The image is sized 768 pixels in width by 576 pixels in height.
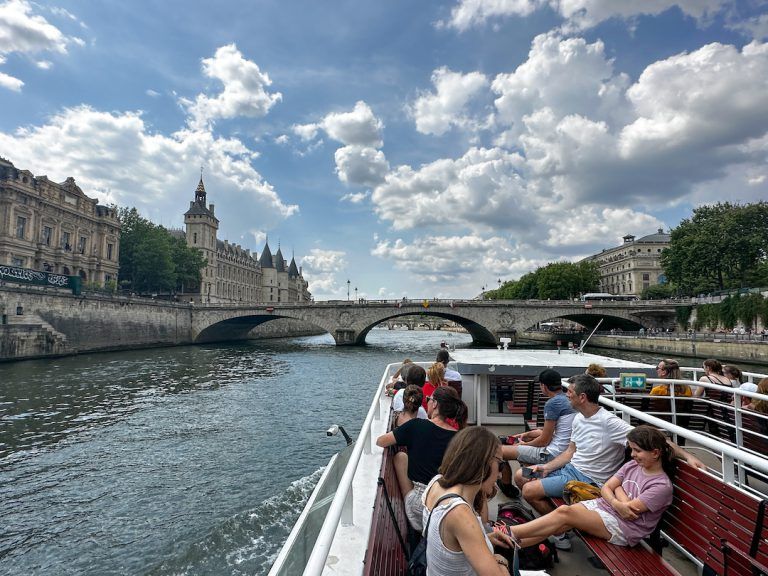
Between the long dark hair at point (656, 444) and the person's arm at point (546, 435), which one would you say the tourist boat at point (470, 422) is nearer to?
the long dark hair at point (656, 444)

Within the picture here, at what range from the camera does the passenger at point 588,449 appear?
3.54 metres

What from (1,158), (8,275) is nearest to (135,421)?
(8,275)

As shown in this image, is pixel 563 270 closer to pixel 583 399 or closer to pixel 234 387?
pixel 234 387

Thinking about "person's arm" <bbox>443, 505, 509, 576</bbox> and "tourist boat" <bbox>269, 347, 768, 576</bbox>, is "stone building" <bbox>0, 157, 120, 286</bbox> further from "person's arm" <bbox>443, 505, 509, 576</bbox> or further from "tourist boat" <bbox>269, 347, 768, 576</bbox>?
"person's arm" <bbox>443, 505, 509, 576</bbox>

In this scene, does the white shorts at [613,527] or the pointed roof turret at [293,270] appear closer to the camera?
the white shorts at [613,527]

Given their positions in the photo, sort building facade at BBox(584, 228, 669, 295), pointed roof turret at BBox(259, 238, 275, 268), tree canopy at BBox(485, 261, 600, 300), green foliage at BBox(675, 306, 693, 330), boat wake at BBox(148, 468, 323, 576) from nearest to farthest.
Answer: boat wake at BBox(148, 468, 323, 576), green foliage at BBox(675, 306, 693, 330), tree canopy at BBox(485, 261, 600, 300), building facade at BBox(584, 228, 669, 295), pointed roof turret at BBox(259, 238, 275, 268)

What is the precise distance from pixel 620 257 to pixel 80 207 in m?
95.3

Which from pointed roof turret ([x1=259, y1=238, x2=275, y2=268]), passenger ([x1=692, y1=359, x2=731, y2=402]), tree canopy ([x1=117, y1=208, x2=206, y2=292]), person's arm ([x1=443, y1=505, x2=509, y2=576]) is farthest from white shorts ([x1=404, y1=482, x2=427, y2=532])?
pointed roof turret ([x1=259, y1=238, x2=275, y2=268])

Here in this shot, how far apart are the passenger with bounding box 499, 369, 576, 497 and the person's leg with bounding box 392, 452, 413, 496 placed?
4.19 ft

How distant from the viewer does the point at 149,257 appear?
54.4 metres

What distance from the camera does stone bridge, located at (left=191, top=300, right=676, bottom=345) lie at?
→ 44781 millimetres

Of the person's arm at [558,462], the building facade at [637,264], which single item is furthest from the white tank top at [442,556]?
the building facade at [637,264]

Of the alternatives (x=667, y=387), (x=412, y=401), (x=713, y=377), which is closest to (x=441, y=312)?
(x=667, y=387)

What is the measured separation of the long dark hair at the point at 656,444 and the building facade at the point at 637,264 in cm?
8998
